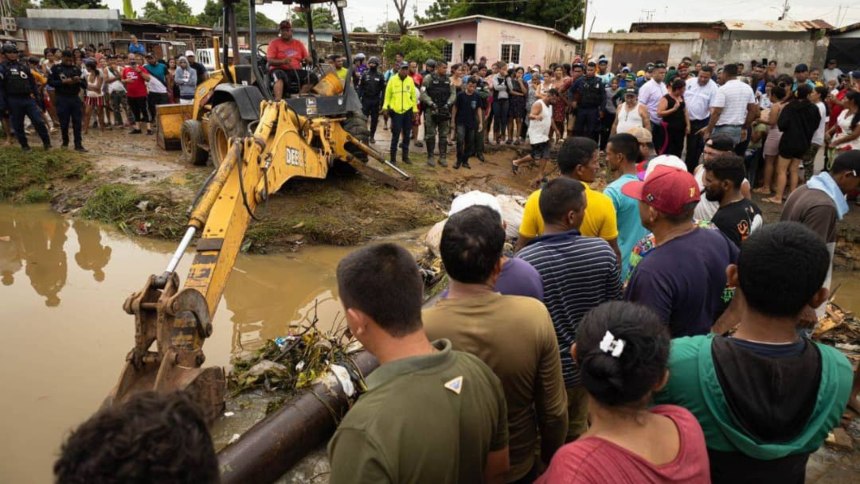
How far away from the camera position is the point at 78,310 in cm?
533

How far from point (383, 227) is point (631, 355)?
625cm

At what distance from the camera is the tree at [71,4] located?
101 ft

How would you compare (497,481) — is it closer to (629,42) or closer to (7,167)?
(7,167)

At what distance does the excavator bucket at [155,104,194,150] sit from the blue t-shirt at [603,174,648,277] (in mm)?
8983

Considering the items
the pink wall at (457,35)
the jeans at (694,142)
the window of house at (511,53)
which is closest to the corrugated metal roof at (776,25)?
the window of house at (511,53)

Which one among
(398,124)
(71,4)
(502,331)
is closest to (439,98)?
(398,124)

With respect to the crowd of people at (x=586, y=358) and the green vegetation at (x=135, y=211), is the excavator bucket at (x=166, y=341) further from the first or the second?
the green vegetation at (x=135, y=211)

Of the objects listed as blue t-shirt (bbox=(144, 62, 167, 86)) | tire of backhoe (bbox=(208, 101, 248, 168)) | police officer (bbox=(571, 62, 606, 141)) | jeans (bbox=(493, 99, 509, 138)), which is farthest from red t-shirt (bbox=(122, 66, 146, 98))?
police officer (bbox=(571, 62, 606, 141))

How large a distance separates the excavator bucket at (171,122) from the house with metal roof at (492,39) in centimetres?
1653

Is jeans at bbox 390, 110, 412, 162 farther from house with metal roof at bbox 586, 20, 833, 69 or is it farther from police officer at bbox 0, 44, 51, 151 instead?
house with metal roof at bbox 586, 20, 833, 69

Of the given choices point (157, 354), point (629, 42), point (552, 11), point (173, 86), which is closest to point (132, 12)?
point (173, 86)

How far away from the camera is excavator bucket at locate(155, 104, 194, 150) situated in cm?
1038

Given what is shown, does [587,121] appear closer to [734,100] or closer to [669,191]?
[734,100]

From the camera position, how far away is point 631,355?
4.42 ft
